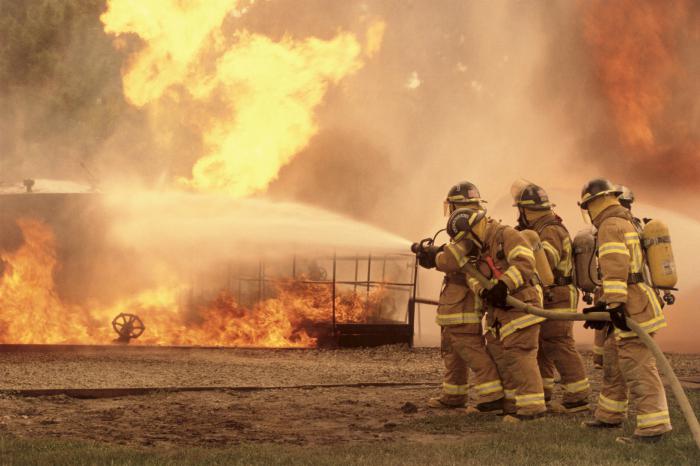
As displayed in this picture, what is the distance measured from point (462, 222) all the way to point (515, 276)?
71 cm

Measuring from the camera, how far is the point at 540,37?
75.9 feet

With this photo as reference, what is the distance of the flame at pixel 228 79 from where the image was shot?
53.5 ft

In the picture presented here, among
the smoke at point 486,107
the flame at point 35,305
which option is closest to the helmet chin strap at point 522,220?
the flame at point 35,305

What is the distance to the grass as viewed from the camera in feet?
19.1

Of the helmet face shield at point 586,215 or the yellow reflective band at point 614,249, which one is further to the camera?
the helmet face shield at point 586,215

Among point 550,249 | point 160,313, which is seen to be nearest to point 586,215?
point 550,249

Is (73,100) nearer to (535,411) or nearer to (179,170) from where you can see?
(179,170)

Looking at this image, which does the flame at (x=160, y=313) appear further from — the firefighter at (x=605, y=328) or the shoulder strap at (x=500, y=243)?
the shoulder strap at (x=500, y=243)

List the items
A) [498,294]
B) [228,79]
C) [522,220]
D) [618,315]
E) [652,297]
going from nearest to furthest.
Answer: [618,315] < [652,297] < [498,294] < [522,220] < [228,79]

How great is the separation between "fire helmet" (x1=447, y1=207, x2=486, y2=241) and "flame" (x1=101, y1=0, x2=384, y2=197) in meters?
9.07

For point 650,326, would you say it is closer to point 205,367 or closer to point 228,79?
point 205,367

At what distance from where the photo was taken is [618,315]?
6539 mm

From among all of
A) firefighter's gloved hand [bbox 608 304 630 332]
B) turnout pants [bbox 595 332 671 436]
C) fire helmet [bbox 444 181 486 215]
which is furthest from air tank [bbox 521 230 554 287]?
firefighter's gloved hand [bbox 608 304 630 332]

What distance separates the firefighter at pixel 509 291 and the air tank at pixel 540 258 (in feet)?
0.87
